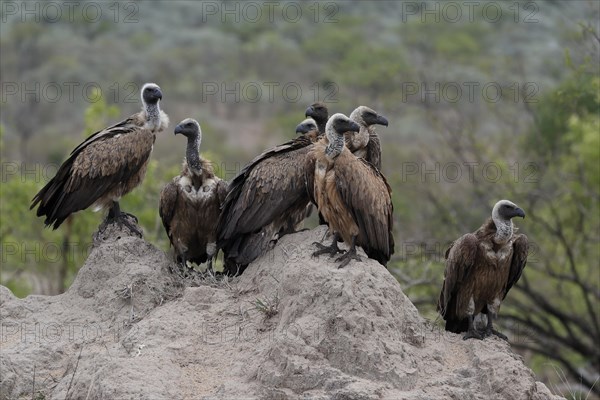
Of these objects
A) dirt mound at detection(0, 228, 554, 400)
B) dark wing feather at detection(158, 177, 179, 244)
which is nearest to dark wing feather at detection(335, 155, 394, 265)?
dirt mound at detection(0, 228, 554, 400)

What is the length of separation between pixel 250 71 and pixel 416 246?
44.0 m

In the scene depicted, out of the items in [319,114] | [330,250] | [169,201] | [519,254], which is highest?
[319,114]

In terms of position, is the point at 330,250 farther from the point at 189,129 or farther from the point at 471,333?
the point at 189,129

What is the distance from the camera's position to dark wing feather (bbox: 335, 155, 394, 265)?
8.66 meters

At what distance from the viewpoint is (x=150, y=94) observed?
1087 cm

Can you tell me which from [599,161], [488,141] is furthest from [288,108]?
[599,161]

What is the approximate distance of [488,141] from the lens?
2328 centimetres

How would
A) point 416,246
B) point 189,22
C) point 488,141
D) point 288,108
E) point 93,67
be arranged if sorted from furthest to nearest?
point 189,22, point 93,67, point 288,108, point 488,141, point 416,246

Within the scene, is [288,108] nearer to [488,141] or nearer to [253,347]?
[488,141]

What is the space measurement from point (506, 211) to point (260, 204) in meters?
2.29

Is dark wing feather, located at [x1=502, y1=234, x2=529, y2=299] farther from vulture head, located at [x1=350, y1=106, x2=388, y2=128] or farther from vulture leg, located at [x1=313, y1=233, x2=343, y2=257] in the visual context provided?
vulture head, located at [x1=350, y1=106, x2=388, y2=128]

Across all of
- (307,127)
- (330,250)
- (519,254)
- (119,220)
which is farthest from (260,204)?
(519,254)

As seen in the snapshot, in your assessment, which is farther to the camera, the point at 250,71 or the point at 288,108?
the point at 250,71

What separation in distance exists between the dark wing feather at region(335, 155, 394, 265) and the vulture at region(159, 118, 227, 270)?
78.6 inches
